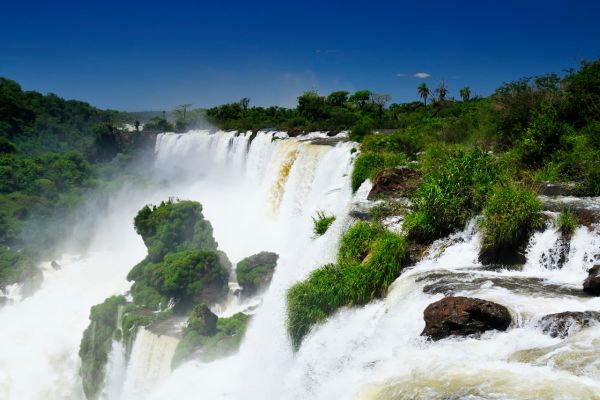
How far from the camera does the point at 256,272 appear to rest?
19797mm

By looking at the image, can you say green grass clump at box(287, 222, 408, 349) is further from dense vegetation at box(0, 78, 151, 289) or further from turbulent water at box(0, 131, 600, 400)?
dense vegetation at box(0, 78, 151, 289)

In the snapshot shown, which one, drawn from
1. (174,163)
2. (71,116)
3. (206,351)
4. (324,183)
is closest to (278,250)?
(324,183)

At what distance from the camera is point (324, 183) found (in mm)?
21109

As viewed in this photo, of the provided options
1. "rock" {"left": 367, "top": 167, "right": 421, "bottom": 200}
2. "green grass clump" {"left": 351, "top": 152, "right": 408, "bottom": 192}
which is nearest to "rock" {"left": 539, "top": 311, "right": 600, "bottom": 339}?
"rock" {"left": 367, "top": 167, "right": 421, "bottom": 200}

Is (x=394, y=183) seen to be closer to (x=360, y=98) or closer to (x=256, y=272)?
(x=256, y=272)

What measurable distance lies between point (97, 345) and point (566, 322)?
1830 centimetres

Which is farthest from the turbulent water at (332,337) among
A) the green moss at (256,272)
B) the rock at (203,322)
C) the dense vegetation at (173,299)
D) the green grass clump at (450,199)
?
the green moss at (256,272)

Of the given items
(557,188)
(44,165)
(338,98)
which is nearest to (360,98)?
(338,98)

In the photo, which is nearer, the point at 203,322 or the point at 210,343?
the point at 210,343

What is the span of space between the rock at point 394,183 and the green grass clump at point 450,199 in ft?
5.02

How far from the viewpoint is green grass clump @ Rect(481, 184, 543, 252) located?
8336 mm

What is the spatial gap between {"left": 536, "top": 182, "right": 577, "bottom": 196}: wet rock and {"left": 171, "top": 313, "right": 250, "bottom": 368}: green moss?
364 inches

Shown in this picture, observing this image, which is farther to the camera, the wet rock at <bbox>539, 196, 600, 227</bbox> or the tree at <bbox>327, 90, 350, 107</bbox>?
the tree at <bbox>327, 90, 350, 107</bbox>

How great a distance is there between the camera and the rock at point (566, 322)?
5.35 metres
